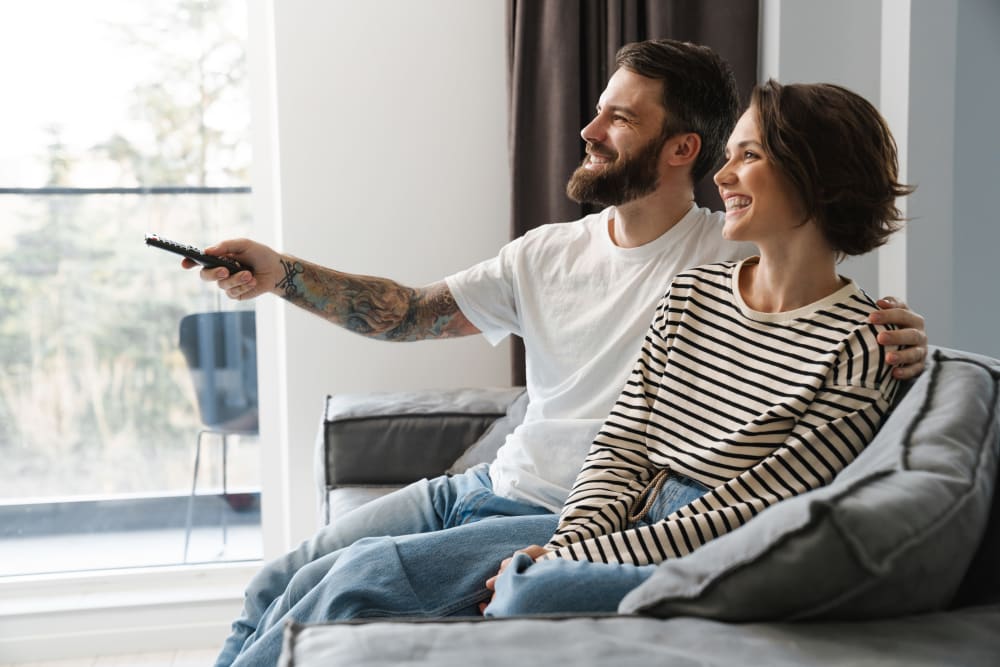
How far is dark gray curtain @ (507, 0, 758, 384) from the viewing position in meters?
2.79

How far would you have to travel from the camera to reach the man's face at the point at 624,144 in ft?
6.12

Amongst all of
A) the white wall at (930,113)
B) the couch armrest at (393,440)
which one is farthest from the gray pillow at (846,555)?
the white wall at (930,113)

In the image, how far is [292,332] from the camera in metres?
2.88

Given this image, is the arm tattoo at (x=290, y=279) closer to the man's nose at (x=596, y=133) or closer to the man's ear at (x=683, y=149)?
the man's nose at (x=596, y=133)

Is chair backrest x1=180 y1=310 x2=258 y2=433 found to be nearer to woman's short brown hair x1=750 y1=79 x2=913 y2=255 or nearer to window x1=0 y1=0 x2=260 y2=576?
window x1=0 y1=0 x2=260 y2=576

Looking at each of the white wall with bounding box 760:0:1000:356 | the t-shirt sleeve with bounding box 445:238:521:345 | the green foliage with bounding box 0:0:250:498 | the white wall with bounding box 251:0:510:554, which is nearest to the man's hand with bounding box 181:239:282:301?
the t-shirt sleeve with bounding box 445:238:521:345

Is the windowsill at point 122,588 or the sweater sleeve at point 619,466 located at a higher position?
the sweater sleeve at point 619,466

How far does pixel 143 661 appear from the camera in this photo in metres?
2.82

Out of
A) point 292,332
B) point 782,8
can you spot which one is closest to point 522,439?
point 292,332

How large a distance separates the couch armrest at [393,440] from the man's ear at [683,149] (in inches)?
30.5

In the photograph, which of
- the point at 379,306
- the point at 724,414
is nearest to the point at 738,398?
the point at 724,414

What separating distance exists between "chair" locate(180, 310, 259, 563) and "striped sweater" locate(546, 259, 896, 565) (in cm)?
181

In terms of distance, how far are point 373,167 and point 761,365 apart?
171cm

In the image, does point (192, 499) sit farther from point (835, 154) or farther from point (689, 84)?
point (835, 154)
